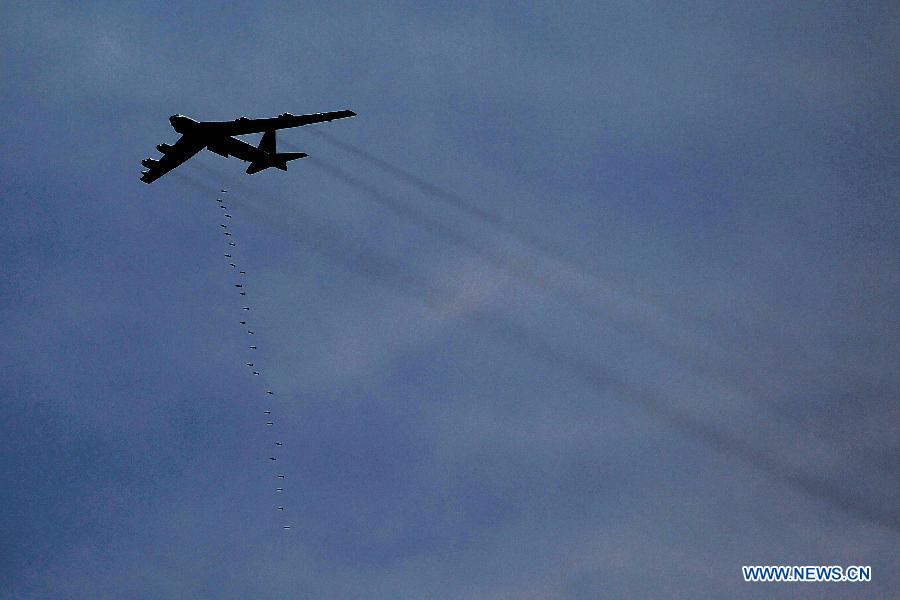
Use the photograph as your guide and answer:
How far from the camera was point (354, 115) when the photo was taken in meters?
81.5

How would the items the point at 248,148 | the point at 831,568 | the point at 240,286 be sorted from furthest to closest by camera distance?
the point at 831,568 < the point at 248,148 < the point at 240,286

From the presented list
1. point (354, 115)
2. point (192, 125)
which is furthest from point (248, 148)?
point (354, 115)

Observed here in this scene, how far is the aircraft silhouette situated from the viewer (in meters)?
84.5

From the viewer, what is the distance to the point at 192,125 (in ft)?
280

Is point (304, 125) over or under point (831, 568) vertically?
over

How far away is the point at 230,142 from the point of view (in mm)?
88250

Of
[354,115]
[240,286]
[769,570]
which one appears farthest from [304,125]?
[769,570]

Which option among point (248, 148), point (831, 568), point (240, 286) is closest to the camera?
point (240, 286)

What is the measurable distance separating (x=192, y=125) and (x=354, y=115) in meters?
14.1

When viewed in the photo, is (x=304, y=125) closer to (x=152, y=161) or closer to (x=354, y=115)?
(x=354, y=115)

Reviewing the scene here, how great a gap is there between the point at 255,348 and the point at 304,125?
61.5 feet

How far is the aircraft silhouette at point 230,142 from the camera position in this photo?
8450 centimetres

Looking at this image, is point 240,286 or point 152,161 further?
point 152,161

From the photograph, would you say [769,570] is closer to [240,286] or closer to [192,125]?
[240,286]
